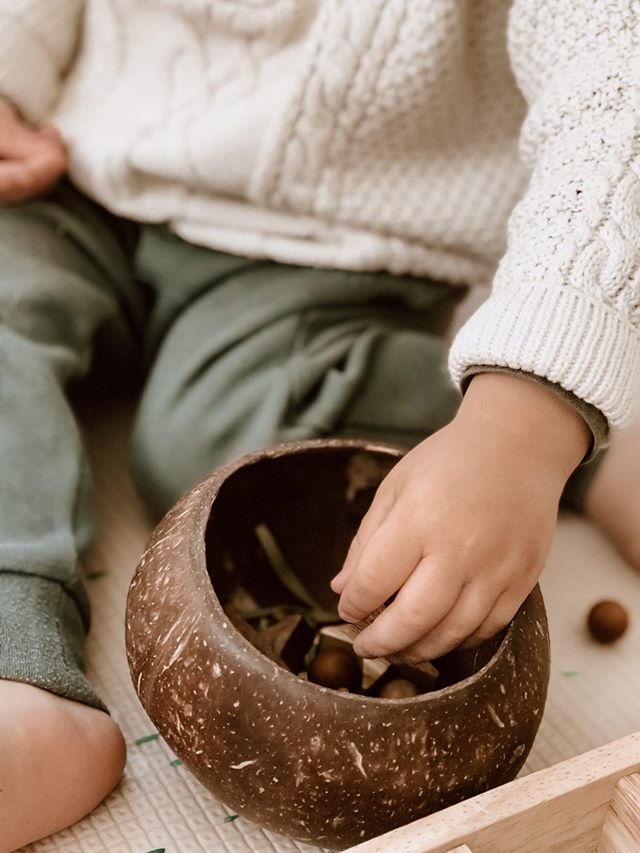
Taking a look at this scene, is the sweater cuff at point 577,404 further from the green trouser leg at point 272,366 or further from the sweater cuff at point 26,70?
the sweater cuff at point 26,70

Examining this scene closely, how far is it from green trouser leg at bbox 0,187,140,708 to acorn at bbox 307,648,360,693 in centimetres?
11

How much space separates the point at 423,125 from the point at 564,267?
23 centimetres

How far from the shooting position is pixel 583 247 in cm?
45

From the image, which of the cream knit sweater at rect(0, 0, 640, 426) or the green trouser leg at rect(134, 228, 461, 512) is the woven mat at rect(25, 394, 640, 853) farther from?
the cream knit sweater at rect(0, 0, 640, 426)

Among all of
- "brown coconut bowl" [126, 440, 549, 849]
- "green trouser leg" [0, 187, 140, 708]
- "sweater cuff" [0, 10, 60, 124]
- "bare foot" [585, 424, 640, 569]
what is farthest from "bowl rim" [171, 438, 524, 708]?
"sweater cuff" [0, 10, 60, 124]

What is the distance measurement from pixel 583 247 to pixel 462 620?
0.19 m

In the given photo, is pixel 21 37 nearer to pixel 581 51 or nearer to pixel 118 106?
pixel 118 106

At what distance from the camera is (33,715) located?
43cm

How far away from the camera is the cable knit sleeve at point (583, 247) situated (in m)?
0.44

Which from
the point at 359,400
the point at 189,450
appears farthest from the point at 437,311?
the point at 189,450

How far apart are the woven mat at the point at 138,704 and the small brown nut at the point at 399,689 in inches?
3.3

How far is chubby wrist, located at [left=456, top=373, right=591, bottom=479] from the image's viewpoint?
17.2 inches

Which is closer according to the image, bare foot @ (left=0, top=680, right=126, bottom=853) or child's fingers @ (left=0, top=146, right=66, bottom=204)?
bare foot @ (left=0, top=680, right=126, bottom=853)

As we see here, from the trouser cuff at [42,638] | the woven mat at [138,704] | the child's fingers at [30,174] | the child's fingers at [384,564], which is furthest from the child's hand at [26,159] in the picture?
the child's fingers at [384,564]
